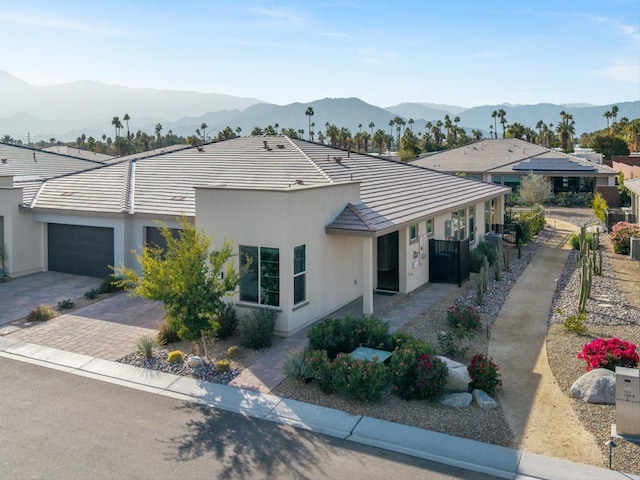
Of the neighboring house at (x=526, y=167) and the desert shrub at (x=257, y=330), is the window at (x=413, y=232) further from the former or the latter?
the neighboring house at (x=526, y=167)

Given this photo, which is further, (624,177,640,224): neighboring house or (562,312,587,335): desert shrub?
(624,177,640,224): neighboring house

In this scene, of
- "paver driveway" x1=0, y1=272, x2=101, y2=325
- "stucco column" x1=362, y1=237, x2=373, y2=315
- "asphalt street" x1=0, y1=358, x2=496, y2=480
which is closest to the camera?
"asphalt street" x1=0, y1=358, x2=496, y2=480

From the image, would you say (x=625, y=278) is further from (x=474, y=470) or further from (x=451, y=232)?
(x=474, y=470)

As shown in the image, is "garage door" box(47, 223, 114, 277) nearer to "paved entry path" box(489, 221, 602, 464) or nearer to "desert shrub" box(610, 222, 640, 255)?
"paved entry path" box(489, 221, 602, 464)

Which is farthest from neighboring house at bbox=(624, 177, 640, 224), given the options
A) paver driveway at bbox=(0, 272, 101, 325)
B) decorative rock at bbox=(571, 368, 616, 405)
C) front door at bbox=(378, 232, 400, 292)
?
paver driveway at bbox=(0, 272, 101, 325)

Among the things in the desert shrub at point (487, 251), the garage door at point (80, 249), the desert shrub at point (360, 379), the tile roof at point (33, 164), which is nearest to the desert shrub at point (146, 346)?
the desert shrub at point (360, 379)
